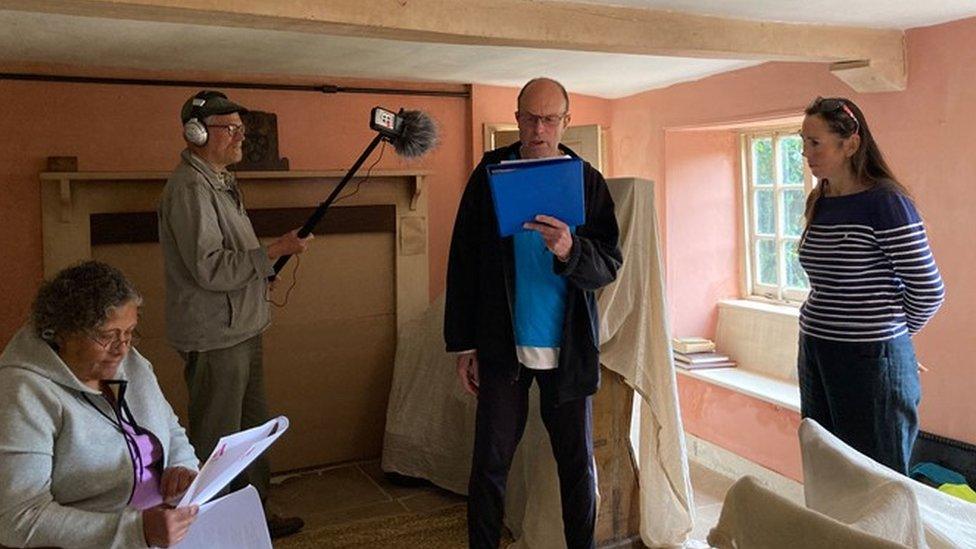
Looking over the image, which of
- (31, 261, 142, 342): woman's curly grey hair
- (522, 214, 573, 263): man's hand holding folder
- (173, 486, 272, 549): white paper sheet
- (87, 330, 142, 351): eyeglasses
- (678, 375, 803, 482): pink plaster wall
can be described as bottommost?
(678, 375, 803, 482): pink plaster wall

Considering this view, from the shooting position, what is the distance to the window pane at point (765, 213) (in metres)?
4.08

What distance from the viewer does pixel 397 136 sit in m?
2.53

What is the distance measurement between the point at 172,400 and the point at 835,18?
9.46ft

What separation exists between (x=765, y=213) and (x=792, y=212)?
0.54 feet

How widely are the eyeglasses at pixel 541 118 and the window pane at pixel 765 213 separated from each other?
237cm

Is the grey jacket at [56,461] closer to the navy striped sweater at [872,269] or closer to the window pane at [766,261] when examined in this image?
the navy striped sweater at [872,269]

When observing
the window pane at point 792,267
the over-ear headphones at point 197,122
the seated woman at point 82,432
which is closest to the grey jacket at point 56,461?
the seated woman at point 82,432

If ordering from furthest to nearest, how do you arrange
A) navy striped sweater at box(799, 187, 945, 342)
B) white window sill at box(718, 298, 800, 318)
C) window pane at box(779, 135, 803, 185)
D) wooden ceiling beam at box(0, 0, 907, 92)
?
window pane at box(779, 135, 803, 185) → white window sill at box(718, 298, 800, 318) → navy striped sweater at box(799, 187, 945, 342) → wooden ceiling beam at box(0, 0, 907, 92)

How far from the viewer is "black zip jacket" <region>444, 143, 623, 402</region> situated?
2041 mm

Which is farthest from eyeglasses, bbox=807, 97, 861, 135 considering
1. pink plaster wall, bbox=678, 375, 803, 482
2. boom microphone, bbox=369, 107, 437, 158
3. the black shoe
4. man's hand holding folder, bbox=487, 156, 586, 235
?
the black shoe

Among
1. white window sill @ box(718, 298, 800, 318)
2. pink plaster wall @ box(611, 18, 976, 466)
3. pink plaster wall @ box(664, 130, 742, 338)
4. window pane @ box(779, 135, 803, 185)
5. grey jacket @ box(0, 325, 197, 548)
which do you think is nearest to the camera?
grey jacket @ box(0, 325, 197, 548)

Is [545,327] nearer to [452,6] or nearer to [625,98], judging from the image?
[452,6]

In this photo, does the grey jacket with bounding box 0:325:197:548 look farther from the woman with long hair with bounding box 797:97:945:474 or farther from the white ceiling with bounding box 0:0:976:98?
the woman with long hair with bounding box 797:97:945:474

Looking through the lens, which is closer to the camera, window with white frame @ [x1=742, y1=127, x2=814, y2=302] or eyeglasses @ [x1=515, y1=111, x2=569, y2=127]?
eyeglasses @ [x1=515, y1=111, x2=569, y2=127]
